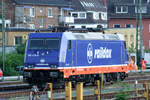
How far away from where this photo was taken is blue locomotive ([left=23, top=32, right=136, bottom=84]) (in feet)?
88.8

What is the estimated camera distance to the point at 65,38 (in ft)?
89.5

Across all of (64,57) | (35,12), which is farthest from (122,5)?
(64,57)

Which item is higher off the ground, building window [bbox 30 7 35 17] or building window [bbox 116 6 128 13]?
building window [bbox 116 6 128 13]

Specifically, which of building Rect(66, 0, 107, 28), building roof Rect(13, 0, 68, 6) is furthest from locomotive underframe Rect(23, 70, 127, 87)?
building Rect(66, 0, 107, 28)

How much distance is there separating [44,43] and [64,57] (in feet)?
4.47

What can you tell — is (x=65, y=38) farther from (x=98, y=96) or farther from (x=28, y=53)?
(x=98, y=96)

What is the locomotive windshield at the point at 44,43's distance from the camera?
1075 inches

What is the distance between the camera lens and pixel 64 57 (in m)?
27.1

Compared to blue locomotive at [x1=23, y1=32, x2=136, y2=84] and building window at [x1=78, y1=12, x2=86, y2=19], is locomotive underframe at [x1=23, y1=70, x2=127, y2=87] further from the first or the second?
building window at [x1=78, y1=12, x2=86, y2=19]

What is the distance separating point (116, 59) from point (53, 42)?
6.09 meters

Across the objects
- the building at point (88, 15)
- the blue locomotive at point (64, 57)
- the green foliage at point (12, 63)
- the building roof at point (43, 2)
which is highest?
the building roof at point (43, 2)

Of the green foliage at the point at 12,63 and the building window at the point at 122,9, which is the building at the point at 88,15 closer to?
the building window at the point at 122,9

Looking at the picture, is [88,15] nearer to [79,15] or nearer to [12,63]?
[79,15]

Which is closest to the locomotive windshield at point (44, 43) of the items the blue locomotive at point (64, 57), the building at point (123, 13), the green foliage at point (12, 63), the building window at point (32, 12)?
the blue locomotive at point (64, 57)
